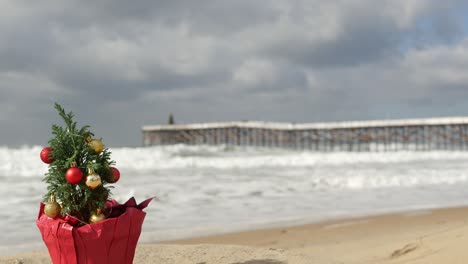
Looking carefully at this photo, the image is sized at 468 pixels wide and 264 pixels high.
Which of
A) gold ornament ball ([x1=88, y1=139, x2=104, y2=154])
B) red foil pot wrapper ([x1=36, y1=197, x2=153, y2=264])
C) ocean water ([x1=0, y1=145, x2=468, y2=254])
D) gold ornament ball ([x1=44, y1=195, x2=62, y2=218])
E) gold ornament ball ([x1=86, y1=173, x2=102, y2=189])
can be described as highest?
gold ornament ball ([x1=88, y1=139, x2=104, y2=154])

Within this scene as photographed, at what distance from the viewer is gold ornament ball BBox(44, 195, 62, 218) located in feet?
9.28

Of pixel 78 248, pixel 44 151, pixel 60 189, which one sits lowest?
pixel 78 248

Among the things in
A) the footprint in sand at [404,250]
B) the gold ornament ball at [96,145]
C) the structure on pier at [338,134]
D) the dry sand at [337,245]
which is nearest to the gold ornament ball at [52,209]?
the gold ornament ball at [96,145]

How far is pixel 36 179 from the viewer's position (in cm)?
1163

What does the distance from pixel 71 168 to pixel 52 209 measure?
11.1 inches

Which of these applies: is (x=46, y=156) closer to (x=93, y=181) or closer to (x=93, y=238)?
(x=93, y=181)

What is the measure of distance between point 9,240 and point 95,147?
149 inches

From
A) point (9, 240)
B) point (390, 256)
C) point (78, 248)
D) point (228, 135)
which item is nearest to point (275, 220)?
point (390, 256)

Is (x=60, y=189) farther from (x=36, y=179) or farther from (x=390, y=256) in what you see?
(x=36, y=179)

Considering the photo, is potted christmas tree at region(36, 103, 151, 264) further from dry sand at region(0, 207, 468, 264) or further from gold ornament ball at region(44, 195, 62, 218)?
dry sand at region(0, 207, 468, 264)

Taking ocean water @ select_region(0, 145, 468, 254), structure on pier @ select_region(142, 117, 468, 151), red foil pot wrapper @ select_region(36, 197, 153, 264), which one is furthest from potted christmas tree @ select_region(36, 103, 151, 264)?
structure on pier @ select_region(142, 117, 468, 151)

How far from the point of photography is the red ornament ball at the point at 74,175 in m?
2.73

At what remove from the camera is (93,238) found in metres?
2.79

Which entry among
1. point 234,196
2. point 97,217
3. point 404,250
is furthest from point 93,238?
point 234,196
